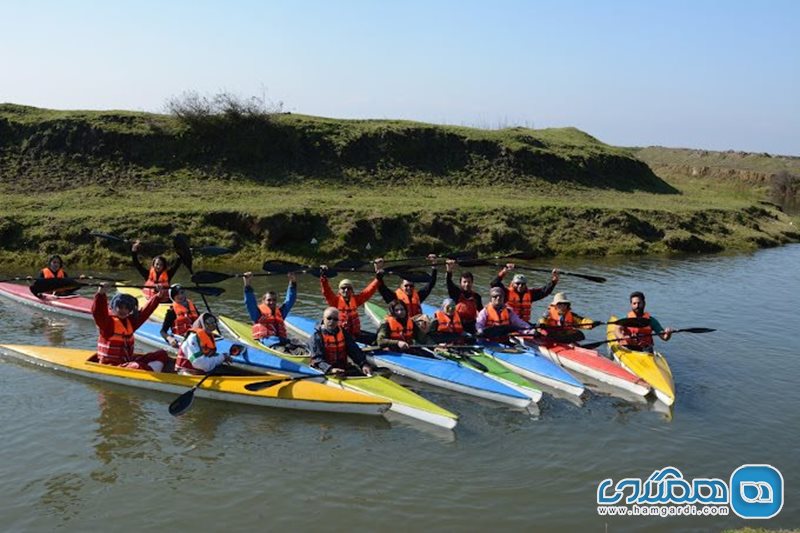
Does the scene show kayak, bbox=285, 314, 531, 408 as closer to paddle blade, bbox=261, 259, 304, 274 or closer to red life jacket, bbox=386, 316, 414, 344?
red life jacket, bbox=386, 316, 414, 344

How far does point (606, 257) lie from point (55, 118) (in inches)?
937

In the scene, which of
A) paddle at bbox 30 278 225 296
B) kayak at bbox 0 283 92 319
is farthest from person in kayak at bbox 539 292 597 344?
kayak at bbox 0 283 92 319

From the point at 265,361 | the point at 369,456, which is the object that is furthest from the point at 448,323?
the point at 369,456

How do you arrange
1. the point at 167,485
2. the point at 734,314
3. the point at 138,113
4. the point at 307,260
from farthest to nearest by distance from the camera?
the point at 138,113, the point at 307,260, the point at 734,314, the point at 167,485

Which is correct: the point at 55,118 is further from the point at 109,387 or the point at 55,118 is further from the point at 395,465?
the point at 395,465

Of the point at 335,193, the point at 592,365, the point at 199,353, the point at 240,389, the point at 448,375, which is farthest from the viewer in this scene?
the point at 335,193

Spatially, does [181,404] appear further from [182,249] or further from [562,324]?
[562,324]

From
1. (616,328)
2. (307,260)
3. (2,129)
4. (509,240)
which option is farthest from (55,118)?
(616,328)

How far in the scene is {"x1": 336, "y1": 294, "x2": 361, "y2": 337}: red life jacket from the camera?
42.9 feet

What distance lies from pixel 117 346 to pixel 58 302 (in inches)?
238

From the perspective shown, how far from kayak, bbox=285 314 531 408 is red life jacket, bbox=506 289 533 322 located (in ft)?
9.73

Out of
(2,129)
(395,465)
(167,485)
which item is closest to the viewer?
(167,485)

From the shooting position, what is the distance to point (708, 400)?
1118 cm

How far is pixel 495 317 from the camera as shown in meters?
13.3
